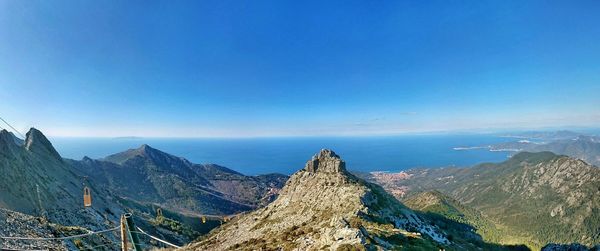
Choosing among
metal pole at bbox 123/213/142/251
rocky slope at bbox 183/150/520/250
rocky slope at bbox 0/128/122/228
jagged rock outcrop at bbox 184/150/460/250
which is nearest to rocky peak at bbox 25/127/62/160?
rocky slope at bbox 0/128/122/228

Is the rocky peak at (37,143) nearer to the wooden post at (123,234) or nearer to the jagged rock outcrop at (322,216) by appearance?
the jagged rock outcrop at (322,216)

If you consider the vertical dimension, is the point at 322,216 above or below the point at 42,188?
below

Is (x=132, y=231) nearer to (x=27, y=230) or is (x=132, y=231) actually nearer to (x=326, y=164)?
(x=27, y=230)

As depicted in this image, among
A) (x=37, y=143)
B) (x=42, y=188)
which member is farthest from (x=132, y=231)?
(x=37, y=143)

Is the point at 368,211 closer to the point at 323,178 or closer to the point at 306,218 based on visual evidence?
the point at 306,218

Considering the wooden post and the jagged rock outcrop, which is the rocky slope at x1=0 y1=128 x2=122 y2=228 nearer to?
the jagged rock outcrop

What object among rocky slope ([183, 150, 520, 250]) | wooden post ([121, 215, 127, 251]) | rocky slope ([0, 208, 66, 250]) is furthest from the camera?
rocky slope ([183, 150, 520, 250])

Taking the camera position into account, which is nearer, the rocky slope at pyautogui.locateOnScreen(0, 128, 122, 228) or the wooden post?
the wooden post
